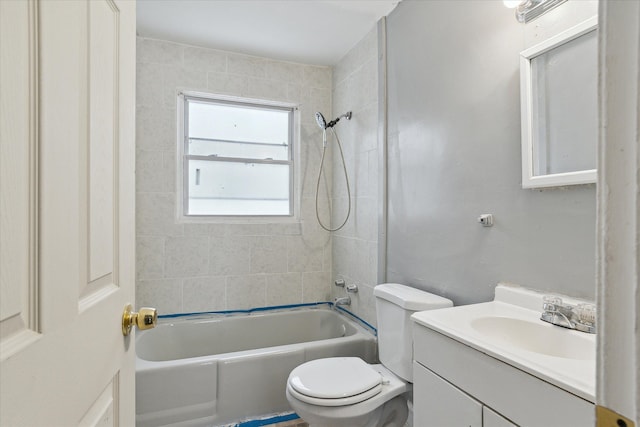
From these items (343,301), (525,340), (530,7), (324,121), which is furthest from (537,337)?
(324,121)

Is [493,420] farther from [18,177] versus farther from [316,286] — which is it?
[316,286]

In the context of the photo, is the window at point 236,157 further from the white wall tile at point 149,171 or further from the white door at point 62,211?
the white door at point 62,211

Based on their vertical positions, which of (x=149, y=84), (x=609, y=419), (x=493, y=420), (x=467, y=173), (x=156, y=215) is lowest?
(x=493, y=420)

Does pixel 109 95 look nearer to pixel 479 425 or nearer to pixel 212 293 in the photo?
pixel 479 425

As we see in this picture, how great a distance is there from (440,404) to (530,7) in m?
1.38

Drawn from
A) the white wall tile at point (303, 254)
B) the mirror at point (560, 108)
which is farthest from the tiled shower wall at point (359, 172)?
the mirror at point (560, 108)

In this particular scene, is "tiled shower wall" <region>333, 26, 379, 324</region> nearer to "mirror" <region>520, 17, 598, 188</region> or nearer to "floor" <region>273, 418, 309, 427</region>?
"floor" <region>273, 418, 309, 427</region>

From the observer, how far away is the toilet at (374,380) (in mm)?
1348

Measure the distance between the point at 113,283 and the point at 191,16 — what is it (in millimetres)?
2017

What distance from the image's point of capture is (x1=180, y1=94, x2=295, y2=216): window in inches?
98.1

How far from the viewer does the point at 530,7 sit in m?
1.13

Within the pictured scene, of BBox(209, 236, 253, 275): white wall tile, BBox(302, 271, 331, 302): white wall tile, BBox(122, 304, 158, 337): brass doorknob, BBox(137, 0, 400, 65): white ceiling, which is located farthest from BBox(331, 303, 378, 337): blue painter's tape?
BBox(137, 0, 400, 65): white ceiling

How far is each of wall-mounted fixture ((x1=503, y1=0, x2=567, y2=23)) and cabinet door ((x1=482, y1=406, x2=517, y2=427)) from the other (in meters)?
1.28

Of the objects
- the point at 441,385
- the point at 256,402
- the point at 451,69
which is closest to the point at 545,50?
the point at 451,69
